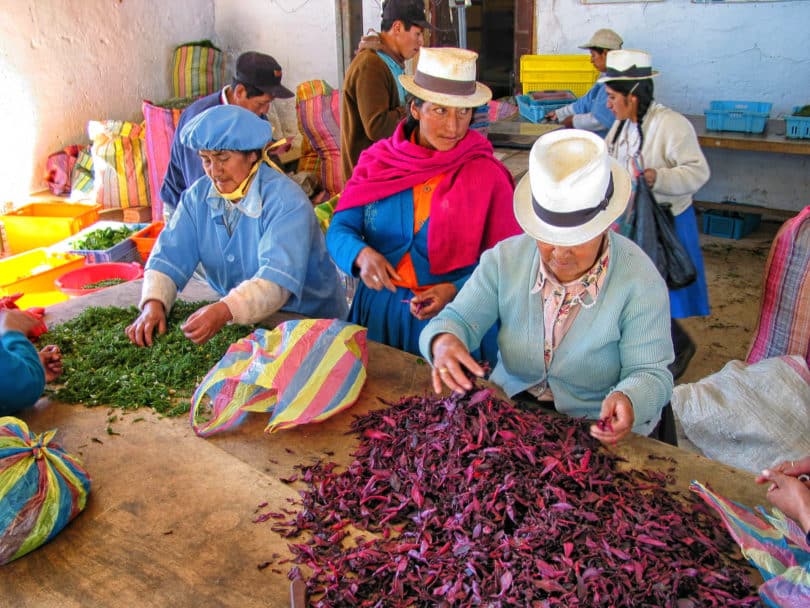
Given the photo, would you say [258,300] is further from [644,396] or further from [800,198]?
[800,198]

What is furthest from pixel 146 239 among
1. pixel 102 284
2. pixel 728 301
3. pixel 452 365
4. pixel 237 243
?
pixel 728 301

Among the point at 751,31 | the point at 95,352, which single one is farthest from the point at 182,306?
the point at 751,31

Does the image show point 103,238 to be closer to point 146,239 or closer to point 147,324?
point 146,239

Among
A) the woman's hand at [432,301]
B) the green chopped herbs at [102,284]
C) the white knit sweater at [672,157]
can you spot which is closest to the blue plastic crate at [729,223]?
the white knit sweater at [672,157]

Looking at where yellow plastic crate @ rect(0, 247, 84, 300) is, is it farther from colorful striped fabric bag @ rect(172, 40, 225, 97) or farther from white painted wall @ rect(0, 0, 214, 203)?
colorful striped fabric bag @ rect(172, 40, 225, 97)

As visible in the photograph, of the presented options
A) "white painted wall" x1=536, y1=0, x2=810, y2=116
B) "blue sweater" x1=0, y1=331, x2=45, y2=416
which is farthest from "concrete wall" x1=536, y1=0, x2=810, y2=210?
"blue sweater" x1=0, y1=331, x2=45, y2=416

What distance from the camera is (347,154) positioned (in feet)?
14.0

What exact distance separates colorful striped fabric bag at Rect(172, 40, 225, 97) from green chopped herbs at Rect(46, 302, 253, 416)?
18.8 ft

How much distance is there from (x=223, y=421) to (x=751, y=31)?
6.41 m

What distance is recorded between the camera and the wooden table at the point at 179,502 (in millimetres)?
1612

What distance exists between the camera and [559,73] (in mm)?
6969

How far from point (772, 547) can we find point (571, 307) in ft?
2.71

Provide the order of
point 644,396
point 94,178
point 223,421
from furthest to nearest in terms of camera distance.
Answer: point 94,178 < point 223,421 < point 644,396

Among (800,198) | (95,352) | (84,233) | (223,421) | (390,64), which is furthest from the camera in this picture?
(800,198)
